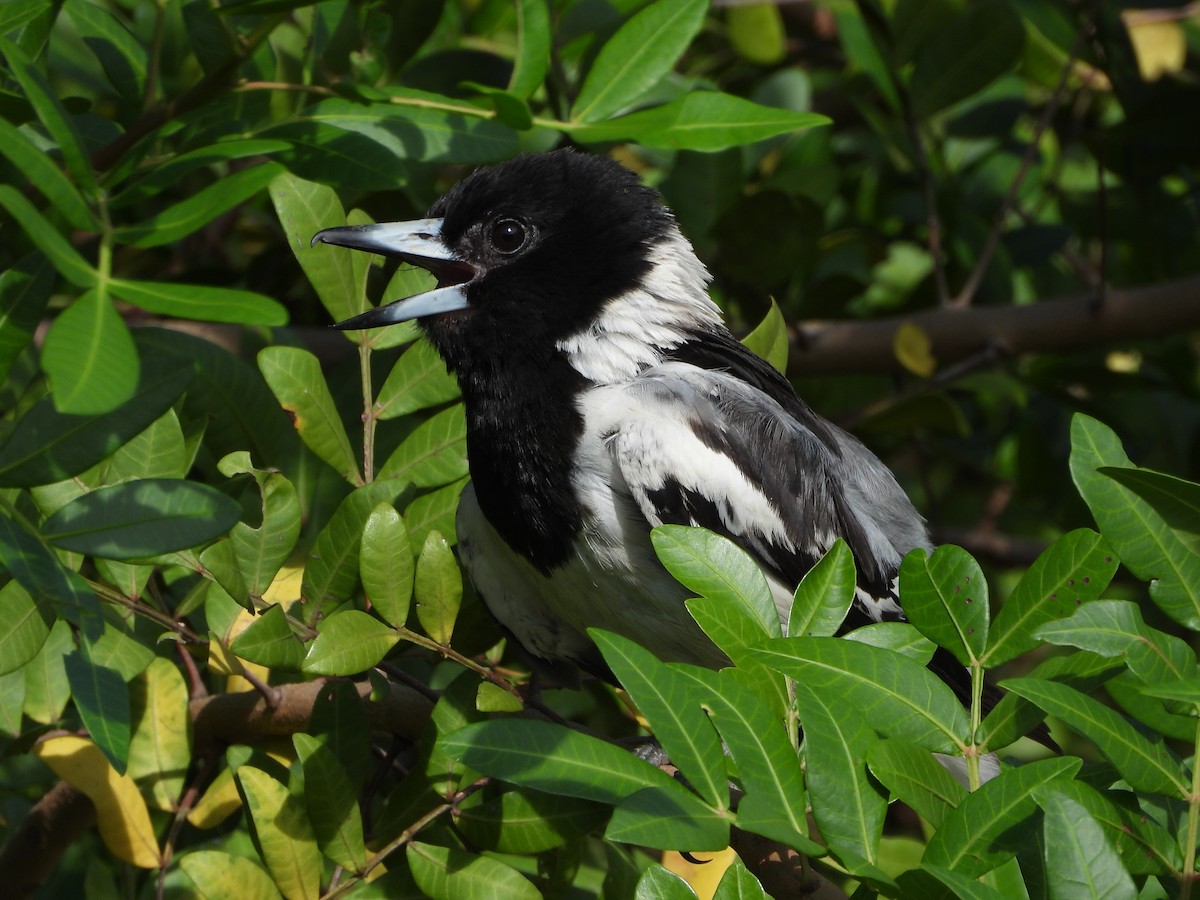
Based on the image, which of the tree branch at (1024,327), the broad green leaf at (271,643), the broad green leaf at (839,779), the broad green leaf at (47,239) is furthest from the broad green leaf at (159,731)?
the tree branch at (1024,327)

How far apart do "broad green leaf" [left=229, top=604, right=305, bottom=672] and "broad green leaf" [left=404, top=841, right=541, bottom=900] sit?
0.33 m

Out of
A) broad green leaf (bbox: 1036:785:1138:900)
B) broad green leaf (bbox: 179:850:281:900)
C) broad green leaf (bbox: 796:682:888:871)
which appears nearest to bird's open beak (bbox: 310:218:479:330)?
broad green leaf (bbox: 179:850:281:900)

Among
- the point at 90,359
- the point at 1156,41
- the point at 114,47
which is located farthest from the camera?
→ the point at 1156,41

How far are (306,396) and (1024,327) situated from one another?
7.75 ft

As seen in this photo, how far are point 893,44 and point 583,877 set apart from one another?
2.43 meters

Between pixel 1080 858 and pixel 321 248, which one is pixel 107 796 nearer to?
pixel 321 248

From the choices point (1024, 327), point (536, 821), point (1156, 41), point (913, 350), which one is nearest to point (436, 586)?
point (536, 821)

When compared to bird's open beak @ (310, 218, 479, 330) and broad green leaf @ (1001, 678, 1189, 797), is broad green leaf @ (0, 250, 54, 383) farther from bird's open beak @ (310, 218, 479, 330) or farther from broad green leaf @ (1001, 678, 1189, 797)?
broad green leaf @ (1001, 678, 1189, 797)

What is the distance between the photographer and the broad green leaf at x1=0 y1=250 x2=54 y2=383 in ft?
5.48

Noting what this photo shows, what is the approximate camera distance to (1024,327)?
3.84 meters

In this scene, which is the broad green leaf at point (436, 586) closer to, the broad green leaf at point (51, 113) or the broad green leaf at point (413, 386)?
the broad green leaf at point (413, 386)

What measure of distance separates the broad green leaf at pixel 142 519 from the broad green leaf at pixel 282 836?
50 cm

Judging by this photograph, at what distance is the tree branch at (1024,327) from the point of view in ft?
12.4

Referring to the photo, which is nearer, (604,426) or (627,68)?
(627,68)
